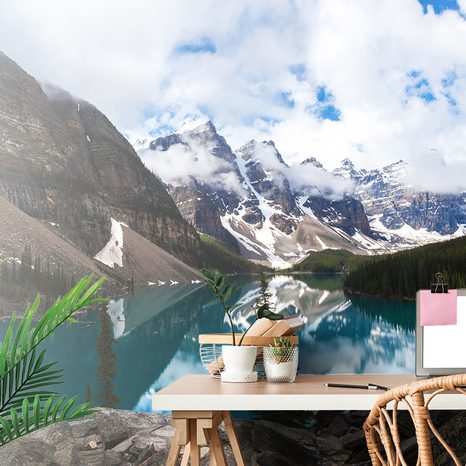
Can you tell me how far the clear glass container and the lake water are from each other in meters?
0.81

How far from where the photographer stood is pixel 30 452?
12.6ft

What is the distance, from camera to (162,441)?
12.8 feet

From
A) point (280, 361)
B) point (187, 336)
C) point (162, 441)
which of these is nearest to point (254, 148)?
point (187, 336)

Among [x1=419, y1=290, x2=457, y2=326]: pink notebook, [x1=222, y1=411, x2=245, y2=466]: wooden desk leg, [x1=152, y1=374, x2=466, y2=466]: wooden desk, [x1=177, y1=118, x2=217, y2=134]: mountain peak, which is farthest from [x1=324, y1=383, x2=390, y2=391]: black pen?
[x1=177, y1=118, x2=217, y2=134]: mountain peak

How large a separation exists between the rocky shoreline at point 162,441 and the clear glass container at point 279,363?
86 centimetres

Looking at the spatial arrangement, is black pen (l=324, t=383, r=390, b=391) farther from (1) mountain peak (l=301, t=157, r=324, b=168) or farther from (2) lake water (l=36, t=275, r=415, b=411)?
(1) mountain peak (l=301, t=157, r=324, b=168)

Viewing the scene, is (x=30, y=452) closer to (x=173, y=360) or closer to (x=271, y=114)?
(x=173, y=360)

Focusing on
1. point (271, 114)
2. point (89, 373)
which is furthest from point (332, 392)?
point (271, 114)

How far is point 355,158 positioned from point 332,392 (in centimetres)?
190

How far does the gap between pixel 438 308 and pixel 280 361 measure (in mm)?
686

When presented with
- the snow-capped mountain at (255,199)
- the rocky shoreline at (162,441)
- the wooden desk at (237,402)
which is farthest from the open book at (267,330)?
the snow-capped mountain at (255,199)

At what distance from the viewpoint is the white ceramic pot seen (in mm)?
3082

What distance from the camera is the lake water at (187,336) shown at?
12.9 ft

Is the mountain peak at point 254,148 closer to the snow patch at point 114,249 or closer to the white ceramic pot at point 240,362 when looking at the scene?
the snow patch at point 114,249
